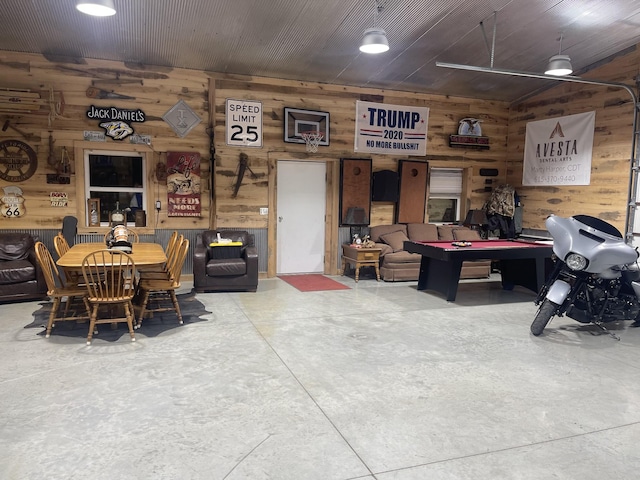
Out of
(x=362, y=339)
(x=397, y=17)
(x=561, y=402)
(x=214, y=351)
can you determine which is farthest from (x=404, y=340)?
(x=397, y=17)

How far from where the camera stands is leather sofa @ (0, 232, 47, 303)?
18.0 feet

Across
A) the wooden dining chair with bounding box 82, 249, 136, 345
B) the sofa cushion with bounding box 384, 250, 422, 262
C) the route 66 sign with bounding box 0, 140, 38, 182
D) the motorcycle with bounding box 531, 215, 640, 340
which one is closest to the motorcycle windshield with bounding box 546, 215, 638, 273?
the motorcycle with bounding box 531, 215, 640, 340

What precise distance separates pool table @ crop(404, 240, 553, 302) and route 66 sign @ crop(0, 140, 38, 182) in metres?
5.52

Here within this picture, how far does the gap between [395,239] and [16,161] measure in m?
5.93

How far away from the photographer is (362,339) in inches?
174

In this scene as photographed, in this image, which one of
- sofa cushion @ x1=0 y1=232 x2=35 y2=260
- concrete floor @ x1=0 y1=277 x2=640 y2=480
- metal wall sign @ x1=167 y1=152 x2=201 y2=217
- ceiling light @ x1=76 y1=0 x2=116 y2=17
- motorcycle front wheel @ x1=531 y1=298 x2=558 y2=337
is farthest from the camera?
metal wall sign @ x1=167 y1=152 x2=201 y2=217

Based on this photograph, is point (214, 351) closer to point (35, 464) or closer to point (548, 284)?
point (35, 464)

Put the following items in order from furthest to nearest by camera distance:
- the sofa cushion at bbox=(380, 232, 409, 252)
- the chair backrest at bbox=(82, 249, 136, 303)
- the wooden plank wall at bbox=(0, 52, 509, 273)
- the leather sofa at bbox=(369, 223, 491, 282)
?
the sofa cushion at bbox=(380, 232, 409, 252), the leather sofa at bbox=(369, 223, 491, 282), the wooden plank wall at bbox=(0, 52, 509, 273), the chair backrest at bbox=(82, 249, 136, 303)

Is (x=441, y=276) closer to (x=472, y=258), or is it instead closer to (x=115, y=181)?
(x=472, y=258)

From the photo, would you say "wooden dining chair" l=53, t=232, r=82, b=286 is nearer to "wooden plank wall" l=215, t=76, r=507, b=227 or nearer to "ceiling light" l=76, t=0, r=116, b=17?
"ceiling light" l=76, t=0, r=116, b=17

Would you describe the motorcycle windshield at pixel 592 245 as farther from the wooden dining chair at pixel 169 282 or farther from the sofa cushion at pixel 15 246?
the sofa cushion at pixel 15 246

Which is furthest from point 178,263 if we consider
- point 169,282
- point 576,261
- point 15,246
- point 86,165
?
point 576,261

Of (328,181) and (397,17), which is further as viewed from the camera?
(328,181)

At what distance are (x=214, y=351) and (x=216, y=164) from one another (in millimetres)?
3964
